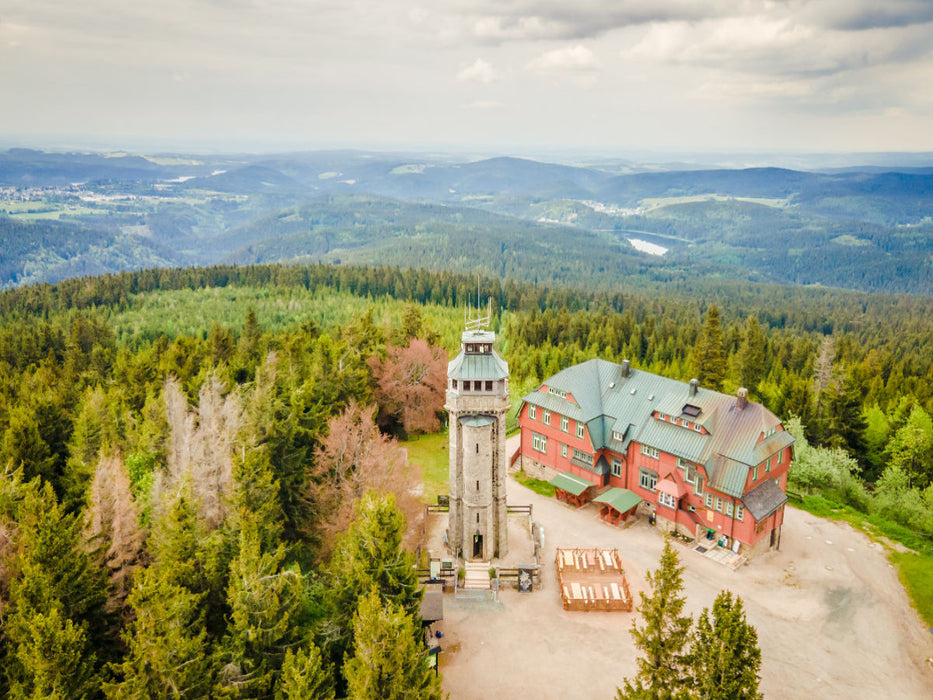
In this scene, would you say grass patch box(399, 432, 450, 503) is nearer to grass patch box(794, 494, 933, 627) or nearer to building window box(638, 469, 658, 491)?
building window box(638, 469, 658, 491)

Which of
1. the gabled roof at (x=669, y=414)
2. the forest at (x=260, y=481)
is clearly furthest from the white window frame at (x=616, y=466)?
the forest at (x=260, y=481)

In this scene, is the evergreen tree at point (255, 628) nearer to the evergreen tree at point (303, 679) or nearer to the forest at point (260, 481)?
the forest at point (260, 481)

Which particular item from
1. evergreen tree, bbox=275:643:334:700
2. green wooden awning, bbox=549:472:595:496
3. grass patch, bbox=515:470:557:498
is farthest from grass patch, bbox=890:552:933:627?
evergreen tree, bbox=275:643:334:700

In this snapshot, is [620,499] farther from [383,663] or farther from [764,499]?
[383,663]

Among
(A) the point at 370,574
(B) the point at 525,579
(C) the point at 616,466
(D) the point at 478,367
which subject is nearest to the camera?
(A) the point at 370,574

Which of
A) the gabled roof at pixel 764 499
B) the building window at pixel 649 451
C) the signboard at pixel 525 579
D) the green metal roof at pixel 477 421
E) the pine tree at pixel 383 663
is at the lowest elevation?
the signboard at pixel 525 579

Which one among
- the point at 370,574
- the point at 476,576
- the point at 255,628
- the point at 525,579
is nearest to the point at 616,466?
the point at 525,579
